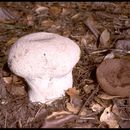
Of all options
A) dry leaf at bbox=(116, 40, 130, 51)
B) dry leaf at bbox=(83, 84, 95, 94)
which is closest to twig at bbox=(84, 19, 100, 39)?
dry leaf at bbox=(116, 40, 130, 51)

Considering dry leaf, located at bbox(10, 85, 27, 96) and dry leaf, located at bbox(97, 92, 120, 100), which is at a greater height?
dry leaf, located at bbox(97, 92, 120, 100)

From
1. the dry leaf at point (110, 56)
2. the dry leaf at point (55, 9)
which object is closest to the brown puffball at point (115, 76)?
the dry leaf at point (110, 56)

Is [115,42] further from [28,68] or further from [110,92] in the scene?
[28,68]

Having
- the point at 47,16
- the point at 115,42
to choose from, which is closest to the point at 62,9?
the point at 47,16

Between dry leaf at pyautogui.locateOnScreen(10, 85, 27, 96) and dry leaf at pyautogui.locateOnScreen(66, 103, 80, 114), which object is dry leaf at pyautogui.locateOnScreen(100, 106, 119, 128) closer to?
dry leaf at pyautogui.locateOnScreen(66, 103, 80, 114)

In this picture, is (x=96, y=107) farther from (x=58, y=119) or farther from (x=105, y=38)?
(x=105, y=38)

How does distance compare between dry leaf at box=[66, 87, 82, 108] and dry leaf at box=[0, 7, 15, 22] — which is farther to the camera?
dry leaf at box=[0, 7, 15, 22]
